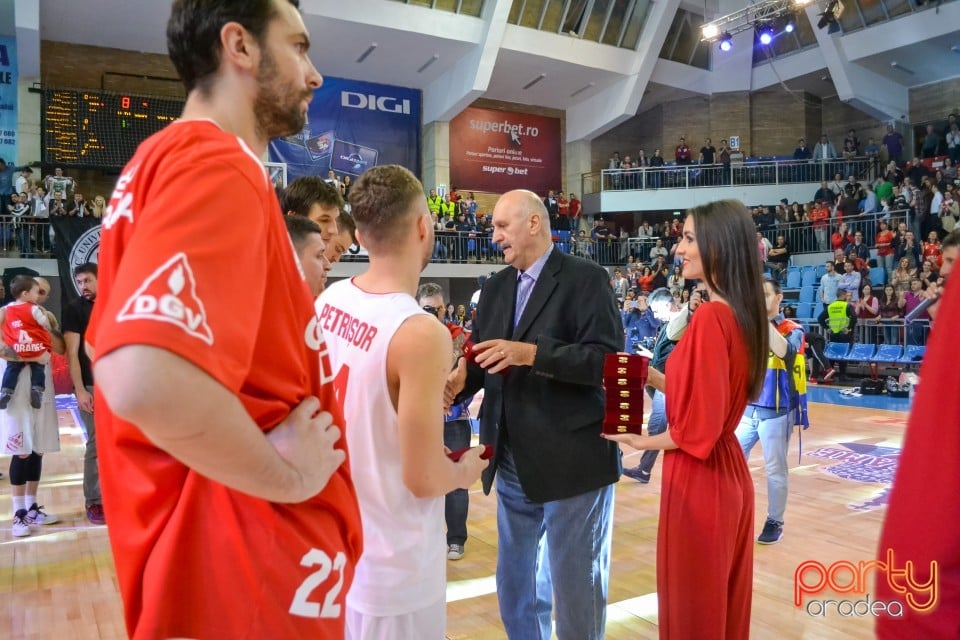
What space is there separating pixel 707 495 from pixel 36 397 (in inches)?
200

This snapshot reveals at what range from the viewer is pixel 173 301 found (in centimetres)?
82

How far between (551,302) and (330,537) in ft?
5.24

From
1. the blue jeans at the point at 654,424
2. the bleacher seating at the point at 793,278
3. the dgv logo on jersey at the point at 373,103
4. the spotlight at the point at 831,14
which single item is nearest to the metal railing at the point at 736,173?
the spotlight at the point at 831,14

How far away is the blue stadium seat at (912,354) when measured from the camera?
11.3 m

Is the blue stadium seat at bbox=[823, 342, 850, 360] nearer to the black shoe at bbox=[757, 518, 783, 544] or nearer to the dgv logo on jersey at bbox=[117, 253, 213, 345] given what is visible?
the black shoe at bbox=[757, 518, 783, 544]

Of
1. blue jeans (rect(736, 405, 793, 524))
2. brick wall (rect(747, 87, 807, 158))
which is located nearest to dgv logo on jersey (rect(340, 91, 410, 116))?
brick wall (rect(747, 87, 807, 158))

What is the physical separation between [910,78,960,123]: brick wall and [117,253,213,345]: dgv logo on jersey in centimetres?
2292

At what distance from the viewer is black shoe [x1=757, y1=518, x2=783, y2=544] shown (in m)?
4.45

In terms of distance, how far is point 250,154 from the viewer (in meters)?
0.98

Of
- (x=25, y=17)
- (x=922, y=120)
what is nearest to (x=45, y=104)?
(x=25, y=17)

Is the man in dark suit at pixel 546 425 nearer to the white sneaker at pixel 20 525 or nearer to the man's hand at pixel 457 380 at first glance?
the man's hand at pixel 457 380

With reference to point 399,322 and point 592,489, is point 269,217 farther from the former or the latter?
point 592,489

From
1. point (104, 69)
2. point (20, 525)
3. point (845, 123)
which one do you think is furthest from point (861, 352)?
point (104, 69)

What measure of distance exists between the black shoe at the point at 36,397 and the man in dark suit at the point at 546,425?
13.4 feet
